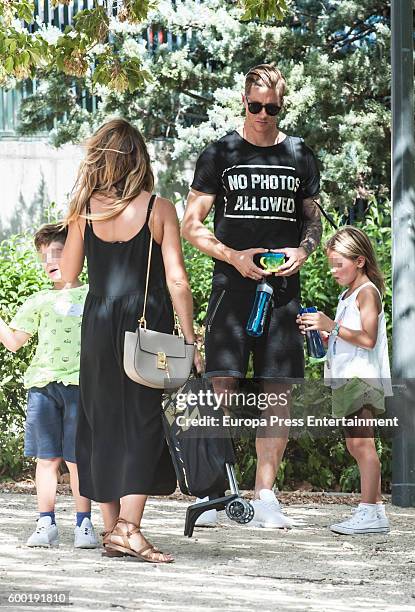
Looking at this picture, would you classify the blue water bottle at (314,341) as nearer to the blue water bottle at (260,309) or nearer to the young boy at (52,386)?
the blue water bottle at (260,309)

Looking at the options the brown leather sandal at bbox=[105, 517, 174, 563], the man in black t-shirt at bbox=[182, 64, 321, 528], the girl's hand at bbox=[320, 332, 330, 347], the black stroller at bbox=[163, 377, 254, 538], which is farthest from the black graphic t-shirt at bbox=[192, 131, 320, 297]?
the brown leather sandal at bbox=[105, 517, 174, 563]

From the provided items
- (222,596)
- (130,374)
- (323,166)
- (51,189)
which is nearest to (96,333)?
(130,374)

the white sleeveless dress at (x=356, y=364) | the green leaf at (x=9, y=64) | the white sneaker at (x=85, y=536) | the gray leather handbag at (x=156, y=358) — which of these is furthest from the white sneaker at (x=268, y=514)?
the green leaf at (x=9, y=64)

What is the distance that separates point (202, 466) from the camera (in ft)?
18.2

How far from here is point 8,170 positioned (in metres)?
14.8

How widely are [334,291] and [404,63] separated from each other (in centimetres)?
153

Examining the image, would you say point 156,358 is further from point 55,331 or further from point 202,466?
point 55,331

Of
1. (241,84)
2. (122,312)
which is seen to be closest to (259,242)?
(122,312)

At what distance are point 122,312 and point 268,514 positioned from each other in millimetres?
1578

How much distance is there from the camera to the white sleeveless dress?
6457 mm

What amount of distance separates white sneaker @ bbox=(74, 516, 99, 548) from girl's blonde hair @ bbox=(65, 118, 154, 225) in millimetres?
1383

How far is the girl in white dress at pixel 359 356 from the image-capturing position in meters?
6.41

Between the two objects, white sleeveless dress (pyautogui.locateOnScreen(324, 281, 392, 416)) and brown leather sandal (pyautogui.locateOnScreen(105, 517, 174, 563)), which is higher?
white sleeveless dress (pyautogui.locateOnScreen(324, 281, 392, 416))

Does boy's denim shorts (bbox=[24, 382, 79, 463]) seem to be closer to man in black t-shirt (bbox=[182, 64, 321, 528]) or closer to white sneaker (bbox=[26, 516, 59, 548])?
white sneaker (bbox=[26, 516, 59, 548])
